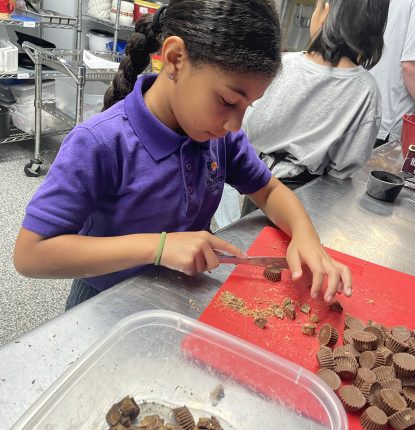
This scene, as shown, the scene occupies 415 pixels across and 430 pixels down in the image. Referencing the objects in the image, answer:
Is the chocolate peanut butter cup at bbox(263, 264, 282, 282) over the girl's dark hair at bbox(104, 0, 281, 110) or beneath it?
beneath

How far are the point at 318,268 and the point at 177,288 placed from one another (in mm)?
258

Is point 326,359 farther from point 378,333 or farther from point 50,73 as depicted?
point 50,73

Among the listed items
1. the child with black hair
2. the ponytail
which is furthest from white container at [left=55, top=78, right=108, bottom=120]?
the ponytail

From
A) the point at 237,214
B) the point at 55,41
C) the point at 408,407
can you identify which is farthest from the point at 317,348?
the point at 55,41

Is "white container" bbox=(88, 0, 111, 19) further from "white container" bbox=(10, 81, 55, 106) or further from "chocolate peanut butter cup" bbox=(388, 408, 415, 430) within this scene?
"chocolate peanut butter cup" bbox=(388, 408, 415, 430)

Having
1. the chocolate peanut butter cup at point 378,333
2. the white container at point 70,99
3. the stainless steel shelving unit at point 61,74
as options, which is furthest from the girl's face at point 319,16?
the white container at point 70,99

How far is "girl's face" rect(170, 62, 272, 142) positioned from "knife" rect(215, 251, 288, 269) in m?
0.22

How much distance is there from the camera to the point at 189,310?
2.31ft

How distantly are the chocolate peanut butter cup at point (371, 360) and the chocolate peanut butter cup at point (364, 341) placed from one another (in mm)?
13

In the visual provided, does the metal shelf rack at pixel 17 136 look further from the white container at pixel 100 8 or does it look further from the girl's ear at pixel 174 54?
Result: the girl's ear at pixel 174 54

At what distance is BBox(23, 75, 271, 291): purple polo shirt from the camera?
68 centimetres

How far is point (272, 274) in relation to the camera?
0.81 m

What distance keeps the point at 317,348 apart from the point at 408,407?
145 mm

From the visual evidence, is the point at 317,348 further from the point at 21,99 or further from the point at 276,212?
the point at 21,99
